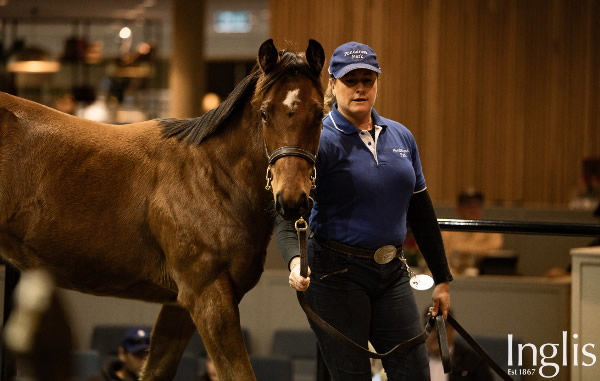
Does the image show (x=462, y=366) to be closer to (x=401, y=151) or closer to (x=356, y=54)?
(x=401, y=151)

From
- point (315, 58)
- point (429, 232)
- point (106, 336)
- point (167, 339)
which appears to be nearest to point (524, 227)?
point (429, 232)

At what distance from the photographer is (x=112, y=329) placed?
4.35 meters

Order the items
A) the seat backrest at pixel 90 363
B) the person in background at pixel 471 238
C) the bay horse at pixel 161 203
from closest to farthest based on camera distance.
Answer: the bay horse at pixel 161 203 < the seat backrest at pixel 90 363 < the person in background at pixel 471 238

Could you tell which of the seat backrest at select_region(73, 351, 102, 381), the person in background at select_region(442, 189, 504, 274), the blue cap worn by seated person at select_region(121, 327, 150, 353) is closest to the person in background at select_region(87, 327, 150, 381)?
the blue cap worn by seated person at select_region(121, 327, 150, 353)

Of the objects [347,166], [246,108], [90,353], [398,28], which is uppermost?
[398,28]

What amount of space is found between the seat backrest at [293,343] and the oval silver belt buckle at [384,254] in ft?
8.60

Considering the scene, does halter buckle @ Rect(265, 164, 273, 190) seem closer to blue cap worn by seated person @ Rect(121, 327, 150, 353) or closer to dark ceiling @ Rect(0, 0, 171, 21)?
blue cap worn by seated person @ Rect(121, 327, 150, 353)

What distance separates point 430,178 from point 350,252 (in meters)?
6.87

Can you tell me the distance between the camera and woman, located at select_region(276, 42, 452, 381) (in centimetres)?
207

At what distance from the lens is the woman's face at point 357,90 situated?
2088 mm

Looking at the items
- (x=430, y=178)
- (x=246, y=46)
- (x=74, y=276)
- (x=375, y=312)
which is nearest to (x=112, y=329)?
(x=74, y=276)

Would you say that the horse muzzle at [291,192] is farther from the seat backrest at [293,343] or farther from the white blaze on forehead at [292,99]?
the seat backrest at [293,343]

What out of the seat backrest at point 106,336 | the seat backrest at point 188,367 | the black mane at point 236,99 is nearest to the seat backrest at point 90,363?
the seat backrest at point 106,336

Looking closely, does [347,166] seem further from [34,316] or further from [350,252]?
[34,316]
